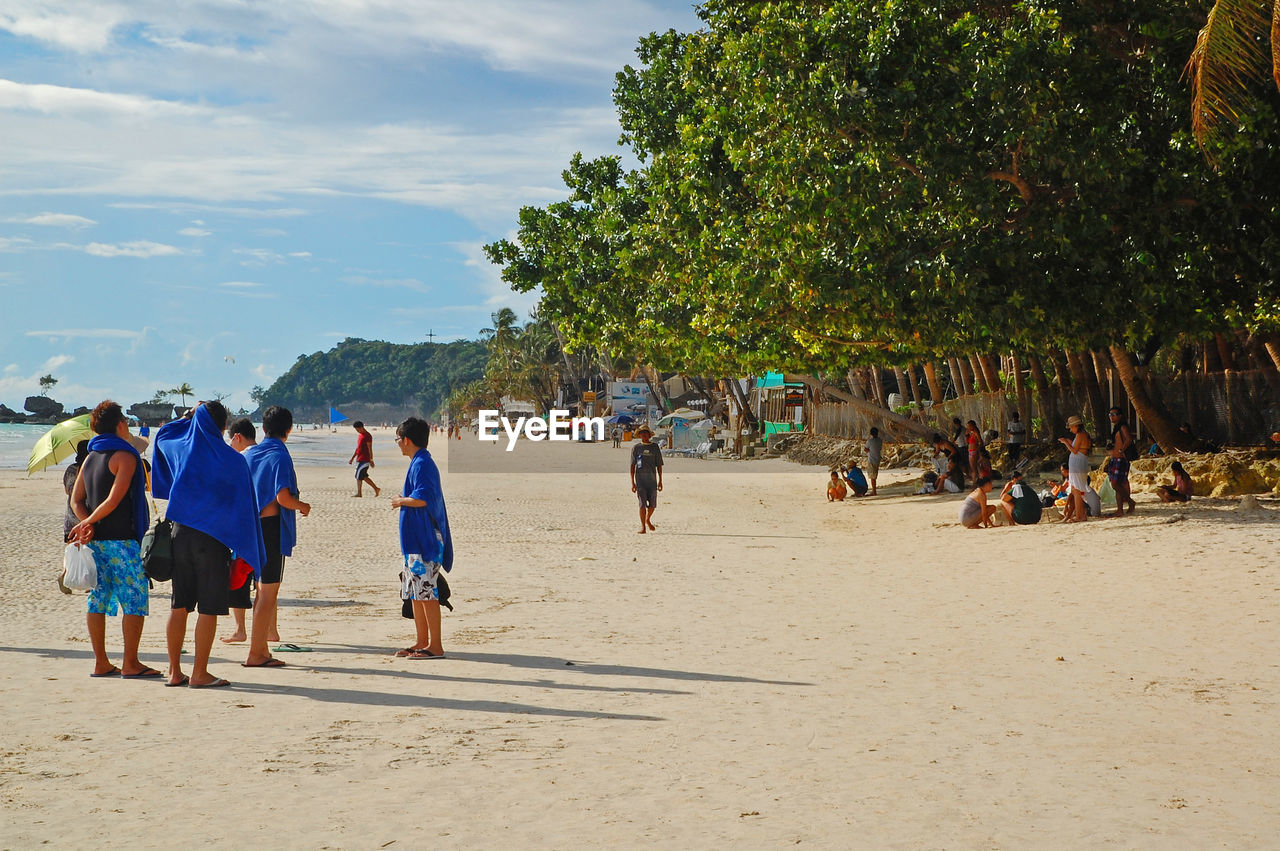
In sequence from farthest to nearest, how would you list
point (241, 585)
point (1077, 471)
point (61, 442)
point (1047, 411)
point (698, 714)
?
point (1047, 411) < point (1077, 471) < point (61, 442) < point (241, 585) < point (698, 714)

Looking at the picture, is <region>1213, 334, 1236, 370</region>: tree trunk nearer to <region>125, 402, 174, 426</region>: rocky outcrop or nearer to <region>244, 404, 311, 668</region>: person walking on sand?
<region>244, 404, 311, 668</region>: person walking on sand

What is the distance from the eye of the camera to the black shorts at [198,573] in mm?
6781

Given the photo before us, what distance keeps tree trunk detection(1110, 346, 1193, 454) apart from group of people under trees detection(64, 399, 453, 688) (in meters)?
16.5

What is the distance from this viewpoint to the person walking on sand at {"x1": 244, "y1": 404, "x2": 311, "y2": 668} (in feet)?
25.3

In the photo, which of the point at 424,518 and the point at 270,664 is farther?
the point at 270,664

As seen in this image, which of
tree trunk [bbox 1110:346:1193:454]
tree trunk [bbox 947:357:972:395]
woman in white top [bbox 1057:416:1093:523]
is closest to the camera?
woman in white top [bbox 1057:416:1093:523]

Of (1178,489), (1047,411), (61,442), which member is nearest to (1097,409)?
(1047,411)

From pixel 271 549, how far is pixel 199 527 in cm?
108

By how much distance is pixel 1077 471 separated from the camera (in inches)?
618

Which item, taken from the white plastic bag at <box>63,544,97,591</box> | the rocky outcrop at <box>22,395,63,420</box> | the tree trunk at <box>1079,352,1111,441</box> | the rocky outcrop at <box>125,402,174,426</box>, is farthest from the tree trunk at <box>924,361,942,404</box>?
the rocky outcrop at <box>22,395,63,420</box>

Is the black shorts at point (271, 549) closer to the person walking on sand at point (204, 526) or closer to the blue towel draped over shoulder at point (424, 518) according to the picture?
the person walking on sand at point (204, 526)

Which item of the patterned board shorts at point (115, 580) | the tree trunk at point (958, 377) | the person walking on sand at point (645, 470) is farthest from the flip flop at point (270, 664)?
the tree trunk at point (958, 377)

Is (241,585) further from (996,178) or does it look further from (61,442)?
(996,178)

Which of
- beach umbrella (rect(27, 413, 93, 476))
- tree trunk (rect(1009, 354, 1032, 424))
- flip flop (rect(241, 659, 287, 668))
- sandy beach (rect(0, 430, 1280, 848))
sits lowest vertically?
sandy beach (rect(0, 430, 1280, 848))
